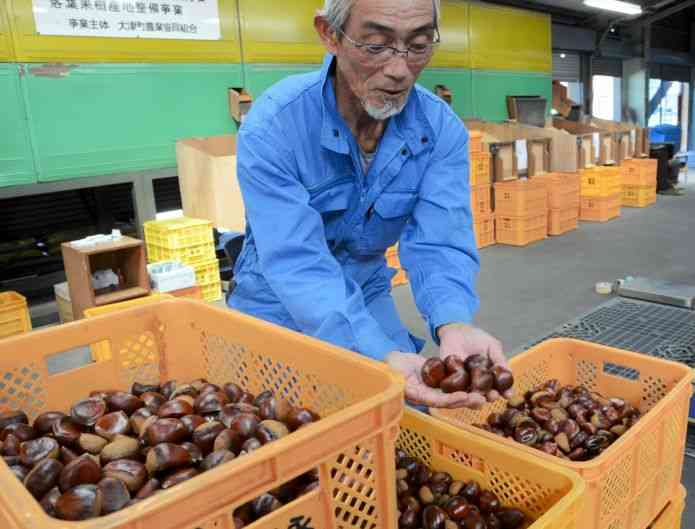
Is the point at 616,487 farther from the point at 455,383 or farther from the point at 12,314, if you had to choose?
the point at 12,314

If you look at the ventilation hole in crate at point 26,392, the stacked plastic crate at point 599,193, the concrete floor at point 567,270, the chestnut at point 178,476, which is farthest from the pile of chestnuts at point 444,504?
the stacked plastic crate at point 599,193

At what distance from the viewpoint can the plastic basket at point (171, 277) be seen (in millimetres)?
4238

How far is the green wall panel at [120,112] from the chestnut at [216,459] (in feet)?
12.8

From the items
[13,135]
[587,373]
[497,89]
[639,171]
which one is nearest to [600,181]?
[639,171]

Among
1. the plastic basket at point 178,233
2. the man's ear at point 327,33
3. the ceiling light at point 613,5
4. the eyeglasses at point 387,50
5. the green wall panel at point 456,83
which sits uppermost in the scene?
the ceiling light at point 613,5

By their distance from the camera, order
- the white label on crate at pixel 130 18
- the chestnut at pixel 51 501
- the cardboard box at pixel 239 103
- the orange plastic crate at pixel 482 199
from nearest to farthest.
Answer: the chestnut at pixel 51 501
the white label on crate at pixel 130 18
the cardboard box at pixel 239 103
the orange plastic crate at pixel 482 199

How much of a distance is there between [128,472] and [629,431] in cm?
101

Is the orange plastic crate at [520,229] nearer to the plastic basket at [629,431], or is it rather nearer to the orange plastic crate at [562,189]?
the orange plastic crate at [562,189]

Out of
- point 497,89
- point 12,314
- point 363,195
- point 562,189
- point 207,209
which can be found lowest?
point 12,314

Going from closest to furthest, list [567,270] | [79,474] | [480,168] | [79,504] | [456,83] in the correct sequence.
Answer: [79,504] → [79,474] → [567,270] → [480,168] → [456,83]

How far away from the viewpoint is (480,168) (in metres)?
6.56

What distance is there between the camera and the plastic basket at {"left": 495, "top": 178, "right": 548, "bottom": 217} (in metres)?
6.57

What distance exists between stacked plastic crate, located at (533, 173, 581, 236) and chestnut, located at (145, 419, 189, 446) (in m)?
6.48

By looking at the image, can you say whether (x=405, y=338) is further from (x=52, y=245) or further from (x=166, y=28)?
(x=52, y=245)
